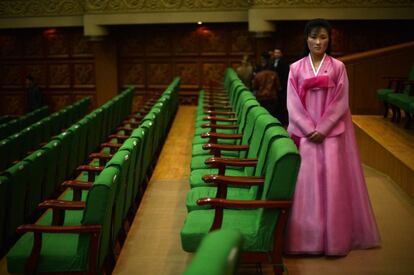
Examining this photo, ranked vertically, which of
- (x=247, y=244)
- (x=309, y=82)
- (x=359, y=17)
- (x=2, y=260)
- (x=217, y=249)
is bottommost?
(x=2, y=260)

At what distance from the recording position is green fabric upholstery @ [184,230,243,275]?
48.6 inches

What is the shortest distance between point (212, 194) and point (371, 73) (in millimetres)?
4666

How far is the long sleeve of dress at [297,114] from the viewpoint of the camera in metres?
3.17

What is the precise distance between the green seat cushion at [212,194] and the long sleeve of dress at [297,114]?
0.42 metres

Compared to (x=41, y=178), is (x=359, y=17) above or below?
above

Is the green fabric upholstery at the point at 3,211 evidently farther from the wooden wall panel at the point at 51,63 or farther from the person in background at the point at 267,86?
the wooden wall panel at the point at 51,63

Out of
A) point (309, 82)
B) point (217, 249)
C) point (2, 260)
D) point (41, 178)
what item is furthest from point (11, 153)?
point (217, 249)

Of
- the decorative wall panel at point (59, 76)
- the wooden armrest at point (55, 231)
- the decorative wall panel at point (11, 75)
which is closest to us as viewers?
the wooden armrest at point (55, 231)

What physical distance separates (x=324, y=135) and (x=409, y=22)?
7.08 metres

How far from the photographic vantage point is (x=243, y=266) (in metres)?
3.01

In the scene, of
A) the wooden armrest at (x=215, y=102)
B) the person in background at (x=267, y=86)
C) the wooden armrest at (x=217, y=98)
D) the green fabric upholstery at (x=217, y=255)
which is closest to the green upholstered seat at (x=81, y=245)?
the green fabric upholstery at (x=217, y=255)

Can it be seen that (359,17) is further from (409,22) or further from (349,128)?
(349,128)

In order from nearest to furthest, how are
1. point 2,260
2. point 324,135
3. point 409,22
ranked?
point 324,135 → point 2,260 → point 409,22

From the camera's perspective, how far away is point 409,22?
9445 mm
